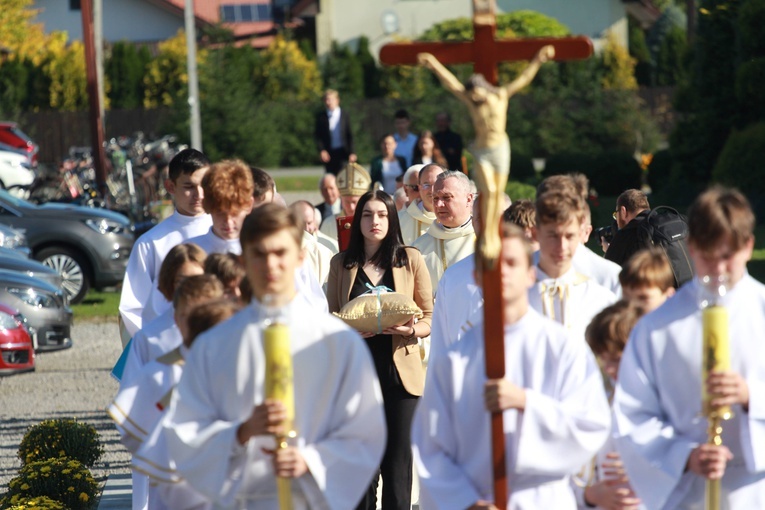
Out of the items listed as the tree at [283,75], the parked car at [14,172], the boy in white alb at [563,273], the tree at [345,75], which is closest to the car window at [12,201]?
the parked car at [14,172]

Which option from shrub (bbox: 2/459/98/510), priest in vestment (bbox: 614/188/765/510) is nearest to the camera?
shrub (bbox: 2/459/98/510)

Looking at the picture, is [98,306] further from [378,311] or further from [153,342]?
[153,342]

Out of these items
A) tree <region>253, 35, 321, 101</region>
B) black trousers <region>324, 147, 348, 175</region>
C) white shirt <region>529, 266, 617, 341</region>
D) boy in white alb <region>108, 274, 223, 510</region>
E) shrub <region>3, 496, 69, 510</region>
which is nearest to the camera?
boy in white alb <region>108, 274, 223, 510</region>

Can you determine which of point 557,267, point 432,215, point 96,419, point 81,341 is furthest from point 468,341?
point 81,341

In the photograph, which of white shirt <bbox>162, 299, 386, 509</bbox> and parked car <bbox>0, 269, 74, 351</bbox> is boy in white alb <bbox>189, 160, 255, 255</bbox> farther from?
parked car <bbox>0, 269, 74, 351</bbox>

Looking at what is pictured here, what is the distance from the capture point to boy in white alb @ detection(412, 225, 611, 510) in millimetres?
4301

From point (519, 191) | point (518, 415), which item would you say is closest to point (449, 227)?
point (518, 415)

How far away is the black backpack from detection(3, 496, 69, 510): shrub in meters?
3.56

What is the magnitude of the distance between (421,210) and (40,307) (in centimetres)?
535

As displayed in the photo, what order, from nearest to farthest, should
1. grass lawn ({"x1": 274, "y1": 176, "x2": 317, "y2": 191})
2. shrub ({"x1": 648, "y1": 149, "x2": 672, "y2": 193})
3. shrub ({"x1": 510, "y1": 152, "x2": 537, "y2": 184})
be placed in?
shrub ({"x1": 648, "y1": 149, "x2": 672, "y2": 193})
shrub ({"x1": 510, "y1": 152, "x2": 537, "y2": 184})
grass lawn ({"x1": 274, "y1": 176, "x2": 317, "y2": 191})

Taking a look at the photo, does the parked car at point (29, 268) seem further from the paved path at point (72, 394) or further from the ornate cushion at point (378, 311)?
the ornate cushion at point (378, 311)

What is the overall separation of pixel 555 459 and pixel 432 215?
5304 millimetres

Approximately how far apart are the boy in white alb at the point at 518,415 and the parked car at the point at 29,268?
1067cm

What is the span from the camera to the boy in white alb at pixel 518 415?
430cm
